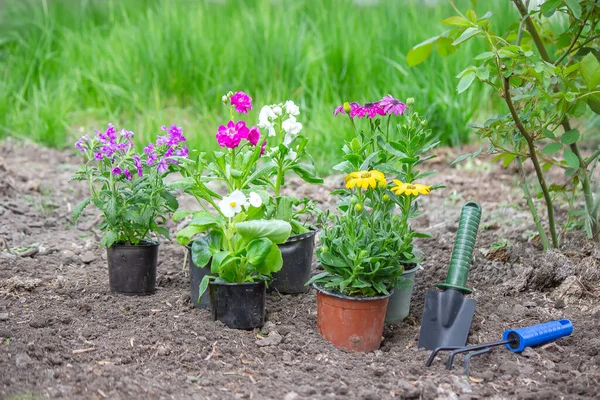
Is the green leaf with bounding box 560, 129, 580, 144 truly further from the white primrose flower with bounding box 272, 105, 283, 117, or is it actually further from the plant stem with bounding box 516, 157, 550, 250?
the white primrose flower with bounding box 272, 105, 283, 117

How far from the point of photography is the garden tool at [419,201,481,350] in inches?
82.0

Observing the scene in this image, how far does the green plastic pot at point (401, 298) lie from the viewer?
2223 millimetres

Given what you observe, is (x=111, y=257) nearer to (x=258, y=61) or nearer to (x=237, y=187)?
(x=237, y=187)

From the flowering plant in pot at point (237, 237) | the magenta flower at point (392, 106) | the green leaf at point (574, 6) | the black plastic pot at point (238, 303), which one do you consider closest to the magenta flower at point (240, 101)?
the flowering plant in pot at point (237, 237)

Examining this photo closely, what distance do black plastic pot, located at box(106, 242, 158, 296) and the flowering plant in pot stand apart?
263mm

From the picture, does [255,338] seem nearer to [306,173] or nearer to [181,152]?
[306,173]

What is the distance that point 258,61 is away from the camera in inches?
192

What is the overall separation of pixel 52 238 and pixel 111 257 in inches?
32.2

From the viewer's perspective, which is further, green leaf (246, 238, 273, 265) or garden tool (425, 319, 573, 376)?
green leaf (246, 238, 273, 265)

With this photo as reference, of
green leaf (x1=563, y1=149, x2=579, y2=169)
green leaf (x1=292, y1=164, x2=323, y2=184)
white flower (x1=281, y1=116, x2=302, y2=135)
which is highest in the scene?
white flower (x1=281, y1=116, x2=302, y2=135)

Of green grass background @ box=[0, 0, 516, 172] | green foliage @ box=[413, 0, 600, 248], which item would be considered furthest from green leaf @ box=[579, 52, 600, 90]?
green grass background @ box=[0, 0, 516, 172]

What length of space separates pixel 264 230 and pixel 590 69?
116 cm

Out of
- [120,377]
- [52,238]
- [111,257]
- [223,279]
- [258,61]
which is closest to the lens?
[120,377]

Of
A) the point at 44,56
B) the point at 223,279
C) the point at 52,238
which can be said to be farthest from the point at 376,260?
the point at 44,56
